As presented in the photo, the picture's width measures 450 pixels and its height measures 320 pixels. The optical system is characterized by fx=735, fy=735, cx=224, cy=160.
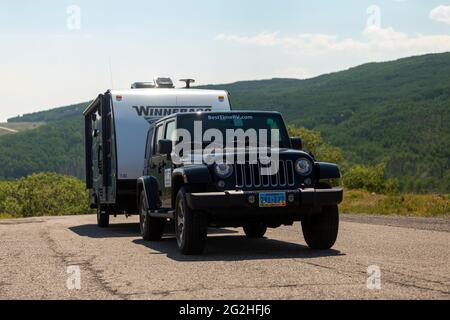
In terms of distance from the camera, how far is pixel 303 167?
9961 millimetres

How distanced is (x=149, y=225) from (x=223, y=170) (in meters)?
3.40

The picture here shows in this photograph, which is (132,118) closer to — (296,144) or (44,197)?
(296,144)

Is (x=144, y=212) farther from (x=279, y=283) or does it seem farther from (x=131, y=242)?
(x=279, y=283)

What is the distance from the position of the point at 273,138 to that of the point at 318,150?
86.3m

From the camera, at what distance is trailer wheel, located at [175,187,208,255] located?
31.7 ft

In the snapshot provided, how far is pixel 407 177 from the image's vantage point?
156750mm

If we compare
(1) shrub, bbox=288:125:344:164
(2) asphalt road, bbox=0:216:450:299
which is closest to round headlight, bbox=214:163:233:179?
(2) asphalt road, bbox=0:216:450:299

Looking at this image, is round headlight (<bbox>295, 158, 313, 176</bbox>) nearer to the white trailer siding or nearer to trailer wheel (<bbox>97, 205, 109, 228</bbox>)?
the white trailer siding

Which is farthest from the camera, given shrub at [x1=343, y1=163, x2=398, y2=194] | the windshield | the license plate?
shrub at [x1=343, y1=163, x2=398, y2=194]

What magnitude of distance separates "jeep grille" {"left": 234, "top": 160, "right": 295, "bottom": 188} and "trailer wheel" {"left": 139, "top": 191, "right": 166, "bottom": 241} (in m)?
3.24

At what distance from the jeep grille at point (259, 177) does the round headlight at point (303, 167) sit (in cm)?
11

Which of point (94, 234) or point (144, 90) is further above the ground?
point (144, 90)

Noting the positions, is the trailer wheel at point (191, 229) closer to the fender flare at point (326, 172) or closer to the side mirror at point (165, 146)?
the side mirror at point (165, 146)

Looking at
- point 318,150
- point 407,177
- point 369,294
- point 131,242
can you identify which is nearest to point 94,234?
point 131,242
